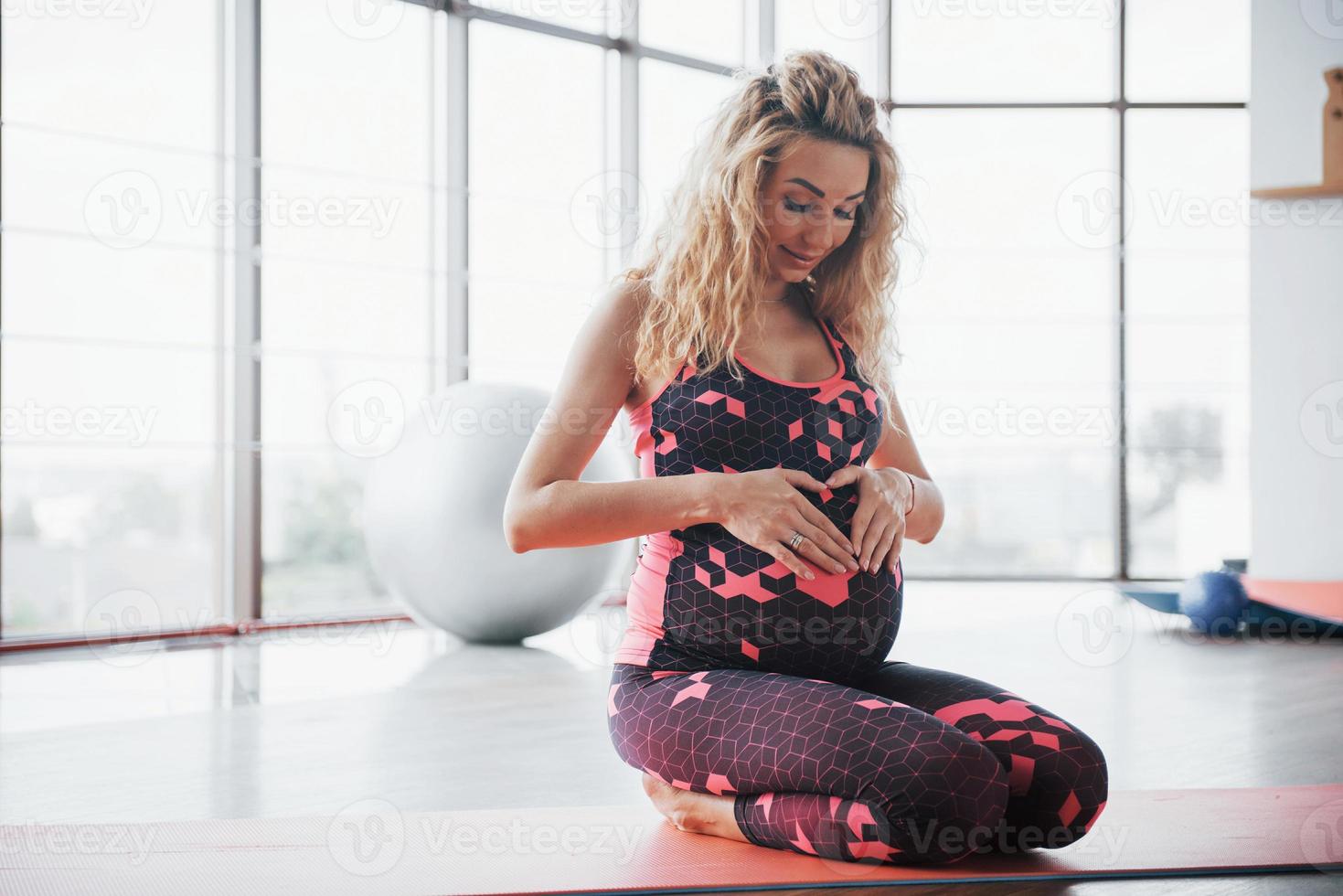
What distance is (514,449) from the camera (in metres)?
3.37

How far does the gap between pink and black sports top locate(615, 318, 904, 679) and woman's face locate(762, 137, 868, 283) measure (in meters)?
0.18

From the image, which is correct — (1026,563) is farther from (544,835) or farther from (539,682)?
(544,835)

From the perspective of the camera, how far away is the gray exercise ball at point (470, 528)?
3.32 metres

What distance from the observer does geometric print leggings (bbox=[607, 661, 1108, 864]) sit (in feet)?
4.31

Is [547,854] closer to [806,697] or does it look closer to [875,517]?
[806,697]

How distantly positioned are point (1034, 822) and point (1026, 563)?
4.26 meters

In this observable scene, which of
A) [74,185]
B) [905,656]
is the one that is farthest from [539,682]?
[74,185]
